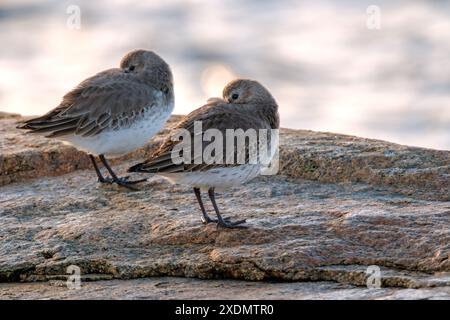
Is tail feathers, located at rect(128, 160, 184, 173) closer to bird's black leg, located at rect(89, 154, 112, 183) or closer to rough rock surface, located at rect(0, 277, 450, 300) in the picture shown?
rough rock surface, located at rect(0, 277, 450, 300)

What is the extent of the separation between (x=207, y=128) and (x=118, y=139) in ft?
5.20

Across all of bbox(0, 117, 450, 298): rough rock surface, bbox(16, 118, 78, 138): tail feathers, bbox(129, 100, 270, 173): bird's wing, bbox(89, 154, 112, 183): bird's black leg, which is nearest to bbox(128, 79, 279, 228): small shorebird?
bbox(129, 100, 270, 173): bird's wing

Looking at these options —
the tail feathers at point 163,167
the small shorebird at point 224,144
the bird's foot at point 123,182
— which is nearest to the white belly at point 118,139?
the bird's foot at point 123,182

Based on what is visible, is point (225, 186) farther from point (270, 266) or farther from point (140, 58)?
point (140, 58)

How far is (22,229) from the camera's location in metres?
7.07

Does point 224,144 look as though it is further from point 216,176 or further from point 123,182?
point 123,182

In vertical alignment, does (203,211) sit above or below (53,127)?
below

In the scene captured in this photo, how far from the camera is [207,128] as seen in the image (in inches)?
276

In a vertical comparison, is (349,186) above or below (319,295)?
above

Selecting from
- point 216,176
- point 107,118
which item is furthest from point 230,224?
point 107,118

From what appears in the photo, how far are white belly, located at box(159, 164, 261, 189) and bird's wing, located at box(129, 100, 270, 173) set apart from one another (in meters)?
0.05

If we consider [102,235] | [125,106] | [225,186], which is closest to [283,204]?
[225,186]

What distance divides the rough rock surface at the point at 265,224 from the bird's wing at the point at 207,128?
18.1 inches

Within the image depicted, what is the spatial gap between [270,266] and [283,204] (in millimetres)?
1212
